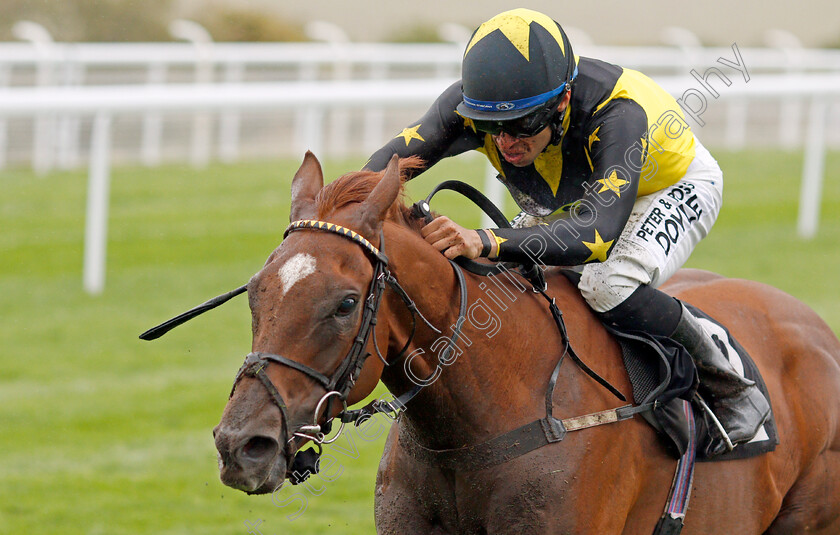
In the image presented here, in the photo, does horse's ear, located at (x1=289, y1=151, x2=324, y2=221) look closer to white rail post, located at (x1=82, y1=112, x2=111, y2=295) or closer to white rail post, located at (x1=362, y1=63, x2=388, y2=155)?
white rail post, located at (x1=82, y1=112, x2=111, y2=295)

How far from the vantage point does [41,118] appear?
13.5 metres

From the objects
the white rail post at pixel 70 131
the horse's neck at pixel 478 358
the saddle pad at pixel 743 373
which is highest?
the horse's neck at pixel 478 358

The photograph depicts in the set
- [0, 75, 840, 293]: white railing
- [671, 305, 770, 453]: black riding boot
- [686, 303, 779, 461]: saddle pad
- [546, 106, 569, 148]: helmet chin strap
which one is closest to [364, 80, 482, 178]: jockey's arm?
[546, 106, 569, 148]: helmet chin strap

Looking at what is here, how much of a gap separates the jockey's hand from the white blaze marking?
0.45m

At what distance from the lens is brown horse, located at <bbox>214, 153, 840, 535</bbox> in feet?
7.70

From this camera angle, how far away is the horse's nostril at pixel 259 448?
7.47 ft

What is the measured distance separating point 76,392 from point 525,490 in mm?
4893

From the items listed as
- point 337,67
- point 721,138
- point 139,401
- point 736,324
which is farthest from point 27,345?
point 721,138

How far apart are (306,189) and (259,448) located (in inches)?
28.3

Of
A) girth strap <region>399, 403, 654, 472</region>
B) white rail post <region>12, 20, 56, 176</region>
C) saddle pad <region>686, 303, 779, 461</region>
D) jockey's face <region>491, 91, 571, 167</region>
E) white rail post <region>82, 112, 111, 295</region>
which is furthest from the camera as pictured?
white rail post <region>12, 20, 56, 176</region>

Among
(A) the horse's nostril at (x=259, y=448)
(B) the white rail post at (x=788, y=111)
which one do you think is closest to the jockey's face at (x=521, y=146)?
(A) the horse's nostril at (x=259, y=448)

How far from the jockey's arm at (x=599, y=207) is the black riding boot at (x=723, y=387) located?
0.51 metres

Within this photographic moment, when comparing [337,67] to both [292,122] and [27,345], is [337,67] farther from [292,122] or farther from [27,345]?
[27,345]

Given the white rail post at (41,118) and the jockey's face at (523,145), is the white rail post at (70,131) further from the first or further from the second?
the jockey's face at (523,145)
